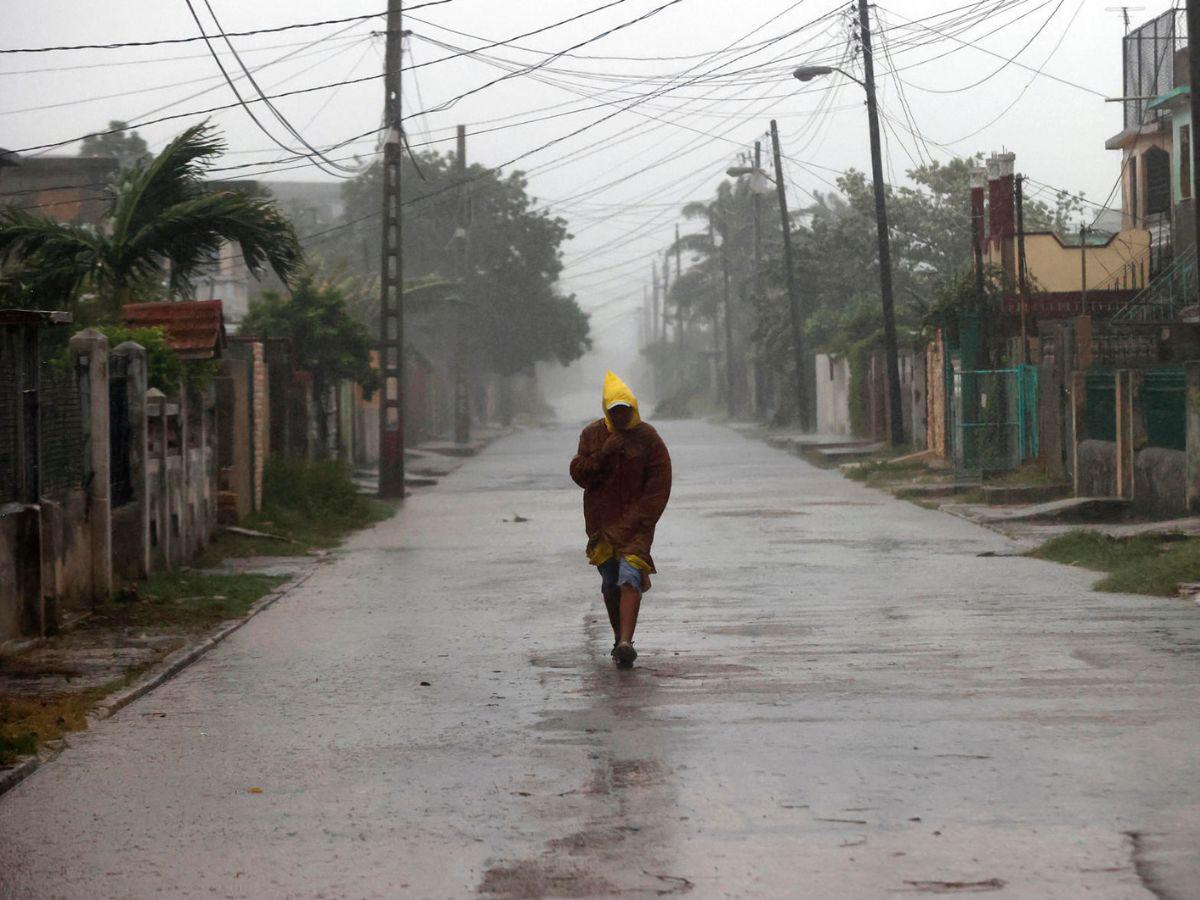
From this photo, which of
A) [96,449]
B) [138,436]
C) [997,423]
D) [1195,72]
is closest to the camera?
[96,449]

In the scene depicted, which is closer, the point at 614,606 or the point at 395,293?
the point at 614,606

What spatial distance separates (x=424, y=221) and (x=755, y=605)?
59.1m

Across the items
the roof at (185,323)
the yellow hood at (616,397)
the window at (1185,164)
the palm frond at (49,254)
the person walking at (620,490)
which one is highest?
the window at (1185,164)

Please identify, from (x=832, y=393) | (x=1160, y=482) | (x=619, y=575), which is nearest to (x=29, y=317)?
(x=619, y=575)

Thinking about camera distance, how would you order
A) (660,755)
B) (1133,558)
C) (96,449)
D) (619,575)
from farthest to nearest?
(1133,558), (96,449), (619,575), (660,755)

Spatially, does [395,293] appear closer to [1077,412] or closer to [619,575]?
[1077,412]

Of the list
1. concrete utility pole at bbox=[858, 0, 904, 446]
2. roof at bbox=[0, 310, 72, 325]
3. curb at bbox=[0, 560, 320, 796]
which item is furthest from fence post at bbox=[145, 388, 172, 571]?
concrete utility pole at bbox=[858, 0, 904, 446]

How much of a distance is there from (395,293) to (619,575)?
18.9m

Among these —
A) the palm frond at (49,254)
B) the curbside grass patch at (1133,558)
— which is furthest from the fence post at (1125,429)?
the palm frond at (49,254)

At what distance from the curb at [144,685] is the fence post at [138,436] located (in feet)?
4.10

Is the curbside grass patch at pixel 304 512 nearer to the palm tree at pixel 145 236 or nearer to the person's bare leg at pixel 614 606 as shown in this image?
the palm tree at pixel 145 236

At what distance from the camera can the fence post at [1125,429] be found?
21.4 metres

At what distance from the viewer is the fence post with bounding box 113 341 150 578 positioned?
15508mm

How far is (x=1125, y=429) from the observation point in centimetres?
2150
